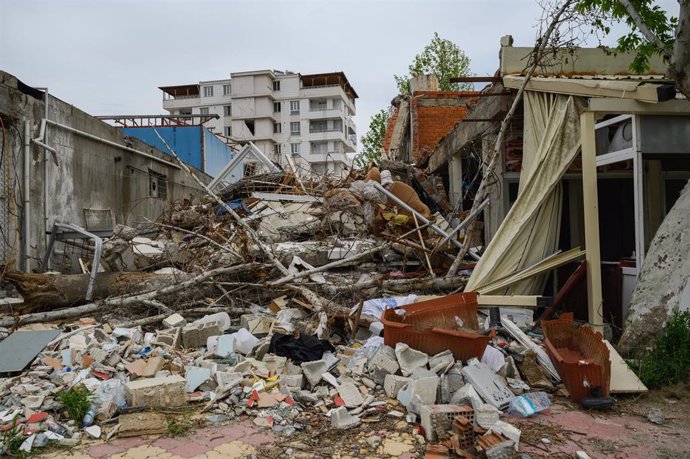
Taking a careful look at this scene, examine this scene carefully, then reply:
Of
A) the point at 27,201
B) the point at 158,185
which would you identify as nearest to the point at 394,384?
the point at 27,201

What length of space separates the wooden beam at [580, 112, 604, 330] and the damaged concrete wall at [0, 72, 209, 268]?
879cm

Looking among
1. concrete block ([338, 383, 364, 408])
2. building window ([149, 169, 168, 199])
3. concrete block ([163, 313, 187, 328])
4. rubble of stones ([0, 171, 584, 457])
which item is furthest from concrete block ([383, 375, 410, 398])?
building window ([149, 169, 168, 199])

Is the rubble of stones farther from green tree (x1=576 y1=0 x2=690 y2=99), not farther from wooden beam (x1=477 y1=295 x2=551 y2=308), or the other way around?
green tree (x1=576 y1=0 x2=690 y2=99)

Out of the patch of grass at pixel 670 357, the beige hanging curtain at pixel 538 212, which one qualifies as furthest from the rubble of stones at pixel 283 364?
the patch of grass at pixel 670 357

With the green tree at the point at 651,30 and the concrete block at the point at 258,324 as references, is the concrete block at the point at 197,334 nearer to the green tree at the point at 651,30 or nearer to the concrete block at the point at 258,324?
the concrete block at the point at 258,324

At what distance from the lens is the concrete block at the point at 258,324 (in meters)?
5.70

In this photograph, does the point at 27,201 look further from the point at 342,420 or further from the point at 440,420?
the point at 440,420

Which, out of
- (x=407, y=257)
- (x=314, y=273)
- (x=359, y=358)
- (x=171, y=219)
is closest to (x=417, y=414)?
(x=359, y=358)

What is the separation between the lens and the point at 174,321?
A: 5.94 meters

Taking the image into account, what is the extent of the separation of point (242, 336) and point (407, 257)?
11.3 ft

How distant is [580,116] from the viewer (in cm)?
600

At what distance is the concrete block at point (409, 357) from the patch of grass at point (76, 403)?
2648mm

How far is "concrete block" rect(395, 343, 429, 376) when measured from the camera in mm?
4414

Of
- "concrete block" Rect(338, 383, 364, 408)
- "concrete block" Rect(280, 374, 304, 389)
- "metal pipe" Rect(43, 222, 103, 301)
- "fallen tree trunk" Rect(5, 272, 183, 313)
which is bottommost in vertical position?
"concrete block" Rect(338, 383, 364, 408)
